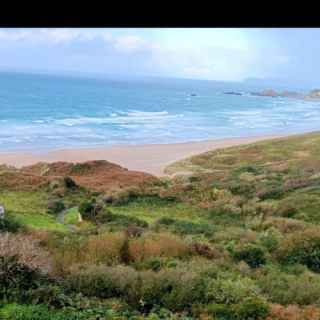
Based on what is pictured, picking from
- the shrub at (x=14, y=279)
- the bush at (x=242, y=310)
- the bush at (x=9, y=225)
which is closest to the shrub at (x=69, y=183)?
the bush at (x=9, y=225)

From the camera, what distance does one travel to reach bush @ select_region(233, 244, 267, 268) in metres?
7.15

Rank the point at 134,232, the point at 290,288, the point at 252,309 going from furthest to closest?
1. the point at 134,232
2. the point at 290,288
3. the point at 252,309

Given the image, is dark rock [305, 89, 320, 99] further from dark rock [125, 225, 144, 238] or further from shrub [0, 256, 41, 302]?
shrub [0, 256, 41, 302]

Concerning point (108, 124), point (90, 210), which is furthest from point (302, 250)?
point (108, 124)

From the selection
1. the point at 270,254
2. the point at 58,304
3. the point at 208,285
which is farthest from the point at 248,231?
the point at 58,304

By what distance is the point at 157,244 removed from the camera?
6.91 m

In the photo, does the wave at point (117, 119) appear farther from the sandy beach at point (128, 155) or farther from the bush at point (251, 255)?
the bush at point (251, 255)

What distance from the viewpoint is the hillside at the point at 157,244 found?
4.56m

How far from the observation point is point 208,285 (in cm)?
507

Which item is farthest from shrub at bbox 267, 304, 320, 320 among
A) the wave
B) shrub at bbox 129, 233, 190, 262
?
the wave

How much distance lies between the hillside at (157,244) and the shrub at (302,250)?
2 cm

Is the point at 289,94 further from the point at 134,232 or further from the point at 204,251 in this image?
the point at 204,251

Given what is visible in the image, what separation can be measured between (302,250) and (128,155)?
11.2m

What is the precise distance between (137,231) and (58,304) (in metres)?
3.89
